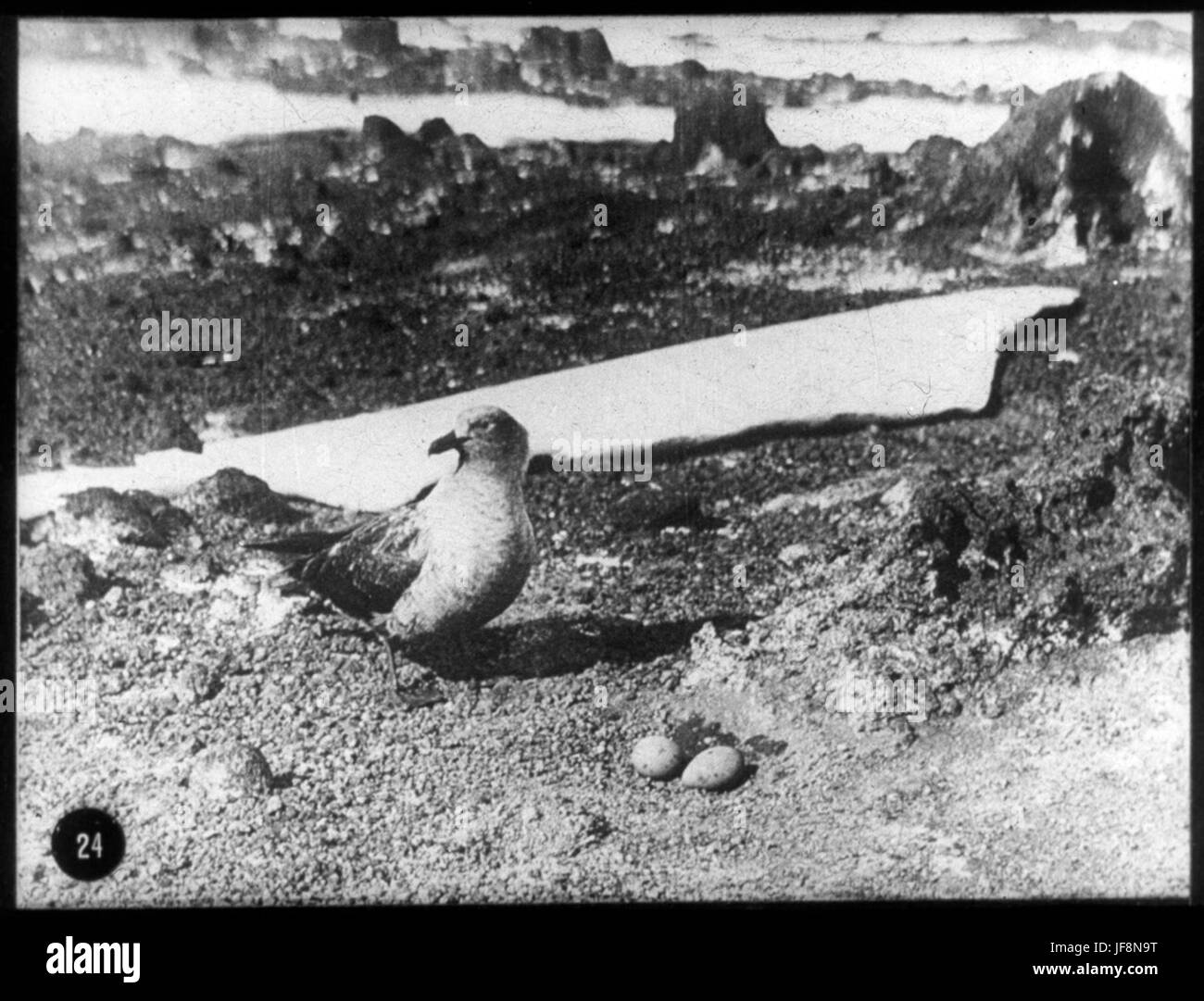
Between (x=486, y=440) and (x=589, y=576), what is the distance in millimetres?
273

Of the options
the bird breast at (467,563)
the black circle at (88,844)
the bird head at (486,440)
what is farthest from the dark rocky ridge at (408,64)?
the black circle at (88,844)

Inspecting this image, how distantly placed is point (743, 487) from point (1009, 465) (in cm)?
43

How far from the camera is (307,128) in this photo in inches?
63.0

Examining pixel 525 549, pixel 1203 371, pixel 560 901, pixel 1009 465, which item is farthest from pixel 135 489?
pixel 1203 371

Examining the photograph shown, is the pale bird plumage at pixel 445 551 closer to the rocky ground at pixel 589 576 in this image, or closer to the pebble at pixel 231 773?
the rocky ground at pixel 589 576

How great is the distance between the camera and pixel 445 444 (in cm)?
160

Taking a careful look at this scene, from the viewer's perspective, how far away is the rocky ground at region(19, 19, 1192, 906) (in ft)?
5.22

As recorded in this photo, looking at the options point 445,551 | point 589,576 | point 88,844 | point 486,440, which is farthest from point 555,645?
point 88,844

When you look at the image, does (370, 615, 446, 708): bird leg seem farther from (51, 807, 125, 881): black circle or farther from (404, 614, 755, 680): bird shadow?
(51, 807, 125, 881): black circle

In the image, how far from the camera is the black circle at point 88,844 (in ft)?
5.21

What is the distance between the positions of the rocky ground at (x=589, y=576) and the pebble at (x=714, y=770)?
3 cm

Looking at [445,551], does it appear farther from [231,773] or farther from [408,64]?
[408,64]
